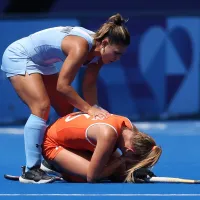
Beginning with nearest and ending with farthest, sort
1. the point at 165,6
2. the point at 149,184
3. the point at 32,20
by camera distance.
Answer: the point at 149,184
the point at 32,20
the point at 165,6

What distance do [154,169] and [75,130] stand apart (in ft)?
4.33

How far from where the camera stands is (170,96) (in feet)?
43.3

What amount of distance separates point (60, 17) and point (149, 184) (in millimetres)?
5654

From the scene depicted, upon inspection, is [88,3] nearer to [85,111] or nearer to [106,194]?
[85,111]

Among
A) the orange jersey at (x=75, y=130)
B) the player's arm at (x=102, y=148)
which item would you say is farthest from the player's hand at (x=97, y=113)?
the player's arm at (x=102, y=148)

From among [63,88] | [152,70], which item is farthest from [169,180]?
[152,70]

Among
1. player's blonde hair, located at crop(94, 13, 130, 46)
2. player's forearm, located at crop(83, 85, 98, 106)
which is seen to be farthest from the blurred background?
player's blonde hair, located at crop(94, 13, 130, 46)

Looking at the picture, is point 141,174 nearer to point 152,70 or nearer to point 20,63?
point 20,63

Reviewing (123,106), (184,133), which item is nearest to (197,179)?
(184,133)

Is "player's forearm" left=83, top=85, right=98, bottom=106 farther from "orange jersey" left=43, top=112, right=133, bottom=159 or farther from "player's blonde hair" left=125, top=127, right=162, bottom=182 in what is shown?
"player's blonde hair" left=125, top=127, right=162, bottom=182

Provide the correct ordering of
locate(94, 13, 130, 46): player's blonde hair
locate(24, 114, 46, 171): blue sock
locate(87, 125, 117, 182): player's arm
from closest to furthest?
locate(87, 125, 117, 182): player's arm → locate(94, 13, 130, 46): player's blonde hair → locate(24, 114, 46, 171): blue sock

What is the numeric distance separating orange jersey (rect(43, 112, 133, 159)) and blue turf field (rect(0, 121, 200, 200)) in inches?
14.7

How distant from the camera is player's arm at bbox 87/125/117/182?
294 inches

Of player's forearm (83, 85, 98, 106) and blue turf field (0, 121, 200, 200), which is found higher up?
player's forearm (83, 85, 98, 106)
